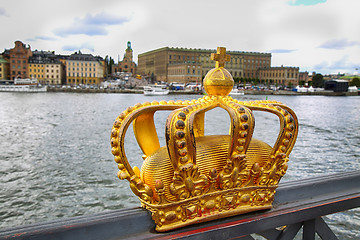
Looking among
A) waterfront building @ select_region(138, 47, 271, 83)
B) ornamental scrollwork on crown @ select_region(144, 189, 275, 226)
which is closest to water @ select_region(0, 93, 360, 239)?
ornamental scrollwork on crown @ select_region(144, 189, 275, 226)

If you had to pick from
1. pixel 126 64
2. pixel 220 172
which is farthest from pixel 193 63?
pixel 220 172

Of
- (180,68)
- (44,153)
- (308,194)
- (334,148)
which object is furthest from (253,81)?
(308,194)

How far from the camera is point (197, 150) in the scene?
176 cm

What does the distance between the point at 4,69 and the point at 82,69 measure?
17411mm

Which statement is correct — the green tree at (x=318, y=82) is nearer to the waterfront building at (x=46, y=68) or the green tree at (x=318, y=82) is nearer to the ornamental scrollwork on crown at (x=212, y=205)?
the waterfront building at (x=46, y=68)

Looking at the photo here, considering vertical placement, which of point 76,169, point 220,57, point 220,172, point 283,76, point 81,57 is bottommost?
point 76,169

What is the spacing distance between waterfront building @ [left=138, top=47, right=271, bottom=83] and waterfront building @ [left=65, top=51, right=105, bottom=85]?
2402cm

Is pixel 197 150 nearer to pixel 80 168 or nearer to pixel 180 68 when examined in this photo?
pixel 80 168

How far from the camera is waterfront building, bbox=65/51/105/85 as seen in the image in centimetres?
7644

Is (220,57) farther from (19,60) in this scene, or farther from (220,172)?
(19,60)

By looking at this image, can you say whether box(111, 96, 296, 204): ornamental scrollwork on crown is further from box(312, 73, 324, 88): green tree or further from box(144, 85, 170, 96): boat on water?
box(312, 73, 324, 88): green tree

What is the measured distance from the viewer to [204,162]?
1756 mm

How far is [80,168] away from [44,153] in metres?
2.85

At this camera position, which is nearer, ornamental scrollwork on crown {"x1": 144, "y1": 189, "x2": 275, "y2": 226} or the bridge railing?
the bridge railing
